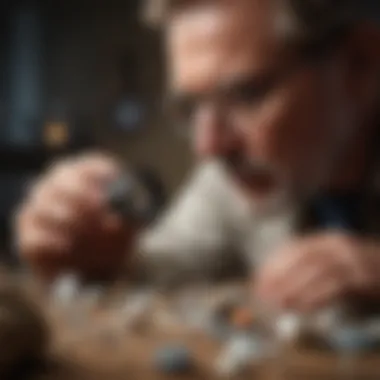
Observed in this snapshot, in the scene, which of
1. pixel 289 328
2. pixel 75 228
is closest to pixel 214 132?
pixel 75 228

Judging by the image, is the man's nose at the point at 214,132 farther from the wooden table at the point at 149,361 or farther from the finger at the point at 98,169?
the wooden table at the point at 149,361

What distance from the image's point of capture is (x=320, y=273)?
20.4 inches

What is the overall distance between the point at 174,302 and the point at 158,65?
324 millimetres

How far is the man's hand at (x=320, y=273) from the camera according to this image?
0.51m

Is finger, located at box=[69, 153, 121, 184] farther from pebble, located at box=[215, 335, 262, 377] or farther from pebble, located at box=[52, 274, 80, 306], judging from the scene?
pebble, located at box=[215, 335, 262, 377]

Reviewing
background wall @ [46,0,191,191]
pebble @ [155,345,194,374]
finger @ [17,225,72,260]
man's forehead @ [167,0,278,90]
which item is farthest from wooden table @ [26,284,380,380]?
background wall @ [46,0,191,191]

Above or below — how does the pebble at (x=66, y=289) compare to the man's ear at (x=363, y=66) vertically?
below

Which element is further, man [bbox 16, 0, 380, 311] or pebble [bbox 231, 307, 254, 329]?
man [bbox 16, 0, 380, 311]

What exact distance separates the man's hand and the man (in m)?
0.06

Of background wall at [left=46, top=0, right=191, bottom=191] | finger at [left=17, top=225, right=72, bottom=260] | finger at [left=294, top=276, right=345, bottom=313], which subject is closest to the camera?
finger at [left=294, top=276, right=345, bottom=313]

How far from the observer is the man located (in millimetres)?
645

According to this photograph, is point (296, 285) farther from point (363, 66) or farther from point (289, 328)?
point (363, 66)

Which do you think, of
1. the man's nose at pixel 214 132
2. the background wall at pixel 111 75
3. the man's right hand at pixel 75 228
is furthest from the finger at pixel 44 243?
the background wall at pixel 111 75

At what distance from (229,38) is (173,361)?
323 mm
